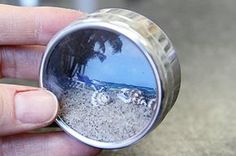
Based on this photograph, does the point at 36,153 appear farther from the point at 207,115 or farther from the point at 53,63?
the point at 207,115

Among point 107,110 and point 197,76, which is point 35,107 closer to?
point 107,110

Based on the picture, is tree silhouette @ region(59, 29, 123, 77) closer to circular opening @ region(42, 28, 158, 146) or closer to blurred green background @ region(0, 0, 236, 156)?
circular opening @ region(42, 28, 158, 146)

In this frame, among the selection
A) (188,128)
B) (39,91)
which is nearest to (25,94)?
(39,91)

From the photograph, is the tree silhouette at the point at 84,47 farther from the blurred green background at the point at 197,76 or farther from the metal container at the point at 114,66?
the blurred green background at the point at 197,76

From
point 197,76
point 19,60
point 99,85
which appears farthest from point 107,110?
point 197,76

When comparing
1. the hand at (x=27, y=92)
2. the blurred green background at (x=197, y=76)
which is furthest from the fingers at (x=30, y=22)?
the blurred green background at (x=197, y=76)

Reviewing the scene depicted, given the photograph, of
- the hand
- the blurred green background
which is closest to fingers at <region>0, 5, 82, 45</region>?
the hand

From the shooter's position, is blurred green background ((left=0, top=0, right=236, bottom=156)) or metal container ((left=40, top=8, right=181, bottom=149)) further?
blurred green background ((left=0, top=0, right=236, bottom=156))
